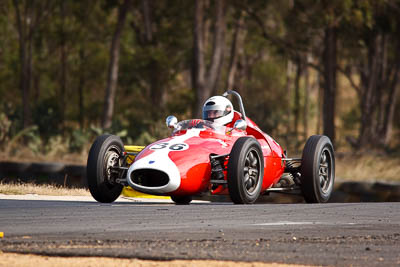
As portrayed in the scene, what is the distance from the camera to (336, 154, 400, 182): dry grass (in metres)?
22.0

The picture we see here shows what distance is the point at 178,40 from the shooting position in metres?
42.9

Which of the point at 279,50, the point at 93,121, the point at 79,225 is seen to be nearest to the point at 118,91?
the point at 93,121

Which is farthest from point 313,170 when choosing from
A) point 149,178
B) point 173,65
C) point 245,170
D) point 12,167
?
point 173,65

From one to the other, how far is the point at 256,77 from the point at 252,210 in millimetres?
49886

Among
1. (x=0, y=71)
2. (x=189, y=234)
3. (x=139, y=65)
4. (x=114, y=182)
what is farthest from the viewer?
(x=0, y=71)

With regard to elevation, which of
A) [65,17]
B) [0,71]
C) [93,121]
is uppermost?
[65,17]

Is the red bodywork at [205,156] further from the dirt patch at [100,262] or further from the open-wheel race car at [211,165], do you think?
the dirt patch at [100,262]

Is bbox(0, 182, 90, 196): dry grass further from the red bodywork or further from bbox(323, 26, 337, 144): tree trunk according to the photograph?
Result: bbox(323, 26, 337, 144): tree trunk

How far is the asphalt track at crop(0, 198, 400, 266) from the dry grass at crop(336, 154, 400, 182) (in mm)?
10633

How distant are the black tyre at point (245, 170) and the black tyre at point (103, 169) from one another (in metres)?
1.88

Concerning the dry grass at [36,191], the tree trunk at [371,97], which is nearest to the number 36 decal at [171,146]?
the dry grass at [36,191]

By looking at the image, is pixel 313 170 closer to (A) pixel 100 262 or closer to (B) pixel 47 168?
(A) pixel 100 262

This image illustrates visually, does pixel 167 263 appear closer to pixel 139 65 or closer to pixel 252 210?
pixel 252 210

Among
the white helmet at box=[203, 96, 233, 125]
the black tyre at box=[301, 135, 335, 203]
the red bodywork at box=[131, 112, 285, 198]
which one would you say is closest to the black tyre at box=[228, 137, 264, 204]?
the red bodywork at box=[131, 112, 285, 198]
